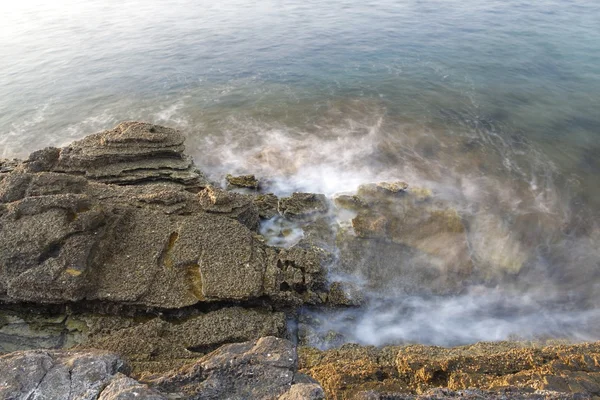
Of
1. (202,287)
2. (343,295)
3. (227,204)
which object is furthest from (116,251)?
(343,295)

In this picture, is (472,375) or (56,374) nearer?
(56,374)

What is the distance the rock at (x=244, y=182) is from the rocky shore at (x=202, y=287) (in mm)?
1206

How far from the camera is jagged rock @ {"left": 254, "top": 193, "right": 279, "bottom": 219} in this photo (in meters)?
11.4

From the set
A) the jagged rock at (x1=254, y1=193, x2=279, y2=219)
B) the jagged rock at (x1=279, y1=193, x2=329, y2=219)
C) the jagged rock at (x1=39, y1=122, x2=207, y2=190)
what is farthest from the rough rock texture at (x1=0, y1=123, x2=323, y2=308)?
the jagged rock at (x1=279, y1=193, x2=329, y2=219)

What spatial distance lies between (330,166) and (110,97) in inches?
517

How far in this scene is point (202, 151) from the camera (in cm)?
1563

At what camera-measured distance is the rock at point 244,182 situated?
13.0 meters

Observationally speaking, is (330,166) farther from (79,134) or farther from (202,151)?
(79,134)

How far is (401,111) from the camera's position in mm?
18078

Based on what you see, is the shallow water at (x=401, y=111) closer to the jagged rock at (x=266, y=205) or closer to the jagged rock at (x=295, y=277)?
the jagged rock at (x=295, y=277)

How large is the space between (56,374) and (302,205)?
7.70 meters

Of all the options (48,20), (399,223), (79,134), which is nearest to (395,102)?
(399,223)

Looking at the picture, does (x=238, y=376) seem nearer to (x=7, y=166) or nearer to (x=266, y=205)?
(x=266, y=205)

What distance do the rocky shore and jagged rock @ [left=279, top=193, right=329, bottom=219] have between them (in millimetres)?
44
